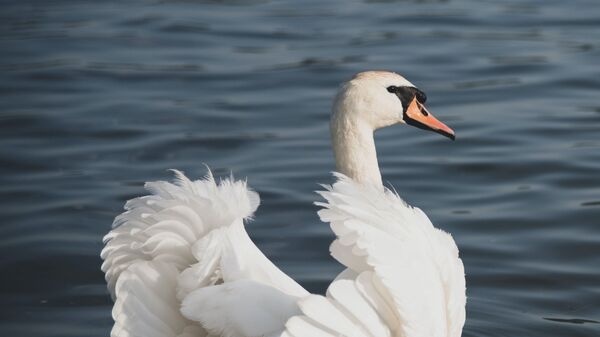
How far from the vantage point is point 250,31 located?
45.8 ft

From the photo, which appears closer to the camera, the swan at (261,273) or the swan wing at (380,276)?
the swan wing at (380,276)

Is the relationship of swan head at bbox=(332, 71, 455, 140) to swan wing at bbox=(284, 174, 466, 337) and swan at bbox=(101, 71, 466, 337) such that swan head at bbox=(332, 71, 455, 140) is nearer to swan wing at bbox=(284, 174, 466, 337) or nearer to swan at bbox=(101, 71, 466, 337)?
swan at bbox=(101, 71, 466, 337)

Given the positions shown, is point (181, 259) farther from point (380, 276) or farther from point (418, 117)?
point (418, 117)

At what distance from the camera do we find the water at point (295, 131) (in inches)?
327

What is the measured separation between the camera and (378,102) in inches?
267

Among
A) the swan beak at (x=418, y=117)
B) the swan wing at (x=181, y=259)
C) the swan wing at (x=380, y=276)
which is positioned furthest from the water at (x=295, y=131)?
the swan wing at (x=380, y=276)

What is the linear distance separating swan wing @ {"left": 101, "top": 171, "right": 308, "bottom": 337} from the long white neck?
1.18 metres

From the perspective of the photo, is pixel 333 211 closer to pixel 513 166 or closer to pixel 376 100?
pixel 376 100

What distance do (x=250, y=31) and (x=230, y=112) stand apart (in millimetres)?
2443

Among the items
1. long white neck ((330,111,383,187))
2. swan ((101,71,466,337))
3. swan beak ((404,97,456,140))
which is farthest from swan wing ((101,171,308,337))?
swan beak ((404,97,456,140))

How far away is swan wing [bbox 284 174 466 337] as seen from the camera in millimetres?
4707

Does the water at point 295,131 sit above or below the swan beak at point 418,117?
below

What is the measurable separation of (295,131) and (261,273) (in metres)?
5.93

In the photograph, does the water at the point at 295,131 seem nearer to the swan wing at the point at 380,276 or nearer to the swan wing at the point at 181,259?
the swan wing at the point at 181,259
